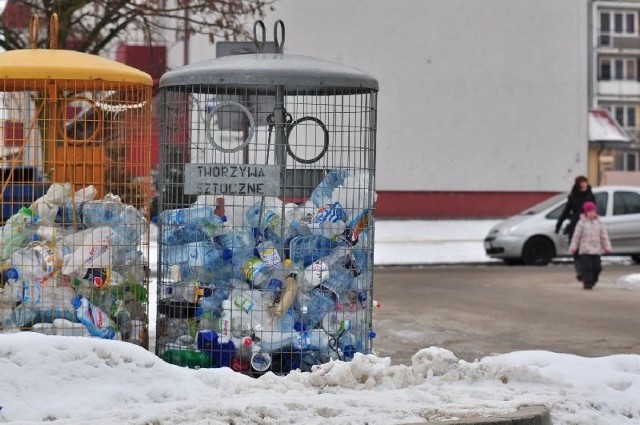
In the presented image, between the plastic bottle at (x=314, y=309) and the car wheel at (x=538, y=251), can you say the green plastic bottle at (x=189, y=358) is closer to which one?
the plastic bottle at (x=314, y=309)

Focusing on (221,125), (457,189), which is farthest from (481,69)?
(221,125)

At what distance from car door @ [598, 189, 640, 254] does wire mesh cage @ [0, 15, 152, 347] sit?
49.3 ft

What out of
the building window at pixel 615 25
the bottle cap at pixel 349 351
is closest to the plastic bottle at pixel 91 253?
the bottle cap at pixel 349 351

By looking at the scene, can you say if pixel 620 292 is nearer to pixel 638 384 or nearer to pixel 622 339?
pixel 622 339

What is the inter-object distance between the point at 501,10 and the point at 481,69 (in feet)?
6.72

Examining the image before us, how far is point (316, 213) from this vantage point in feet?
26.9

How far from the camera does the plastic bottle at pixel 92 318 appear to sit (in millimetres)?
8000

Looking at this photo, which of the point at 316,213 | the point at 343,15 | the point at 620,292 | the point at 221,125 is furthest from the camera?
the point at 343,15

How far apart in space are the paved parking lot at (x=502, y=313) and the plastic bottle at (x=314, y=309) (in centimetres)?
204

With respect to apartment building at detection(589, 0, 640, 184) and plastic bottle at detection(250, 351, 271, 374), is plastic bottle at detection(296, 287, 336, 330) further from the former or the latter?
apartment building at detection(589, 0, 640, 184)

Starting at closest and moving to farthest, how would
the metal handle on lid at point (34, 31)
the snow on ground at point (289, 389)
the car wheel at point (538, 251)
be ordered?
the snow on ground at point (289, 389)
the metal handle on lid at point (34, 31)
the car wheel at point (538, 251)

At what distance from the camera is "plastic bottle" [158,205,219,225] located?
8.13 metres

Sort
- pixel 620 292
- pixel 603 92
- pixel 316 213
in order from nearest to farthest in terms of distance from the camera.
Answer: pixel 316 213, pixel 620 292, pixel 603 92

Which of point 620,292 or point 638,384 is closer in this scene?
point 638,384
